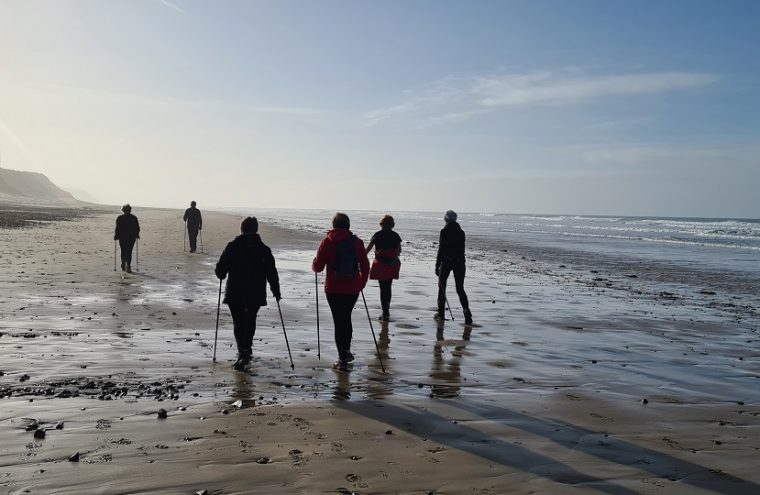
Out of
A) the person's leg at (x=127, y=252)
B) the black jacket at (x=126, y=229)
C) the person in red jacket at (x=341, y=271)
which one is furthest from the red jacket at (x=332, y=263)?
the black jacket at (x=126, y=229)

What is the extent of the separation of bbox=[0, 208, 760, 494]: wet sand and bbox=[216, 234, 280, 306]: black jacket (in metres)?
0.96

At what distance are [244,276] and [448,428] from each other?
4112 mm

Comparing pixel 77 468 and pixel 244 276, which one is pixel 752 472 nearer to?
pixel 77 468

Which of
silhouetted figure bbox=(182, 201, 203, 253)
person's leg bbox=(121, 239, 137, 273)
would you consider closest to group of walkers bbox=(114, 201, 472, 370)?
person's leg bbox=(121, 239, 137, 273)

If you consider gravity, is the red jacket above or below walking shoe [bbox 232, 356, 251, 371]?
above

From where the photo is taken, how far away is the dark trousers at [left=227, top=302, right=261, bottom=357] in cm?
821

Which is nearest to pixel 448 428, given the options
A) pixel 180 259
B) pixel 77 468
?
pixel 77 468

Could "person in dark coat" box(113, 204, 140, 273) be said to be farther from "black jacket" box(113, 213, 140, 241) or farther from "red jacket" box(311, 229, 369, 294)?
"red jacket" box(311, 229, 369, 294)

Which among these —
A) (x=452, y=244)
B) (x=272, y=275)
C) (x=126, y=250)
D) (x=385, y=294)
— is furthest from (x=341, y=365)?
(x=126, y=250)

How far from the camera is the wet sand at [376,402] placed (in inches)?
179

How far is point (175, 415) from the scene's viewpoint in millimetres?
5746

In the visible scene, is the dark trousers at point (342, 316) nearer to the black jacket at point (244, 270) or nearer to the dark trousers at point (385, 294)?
the black jacket at point (244, 270)

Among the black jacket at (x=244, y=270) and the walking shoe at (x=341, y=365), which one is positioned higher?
the black jacket at (x=244, y=270)

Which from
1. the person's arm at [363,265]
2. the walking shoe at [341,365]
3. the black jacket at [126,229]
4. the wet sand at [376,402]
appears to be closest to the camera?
the wet sand at [376,402]
